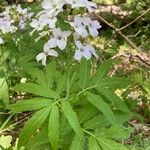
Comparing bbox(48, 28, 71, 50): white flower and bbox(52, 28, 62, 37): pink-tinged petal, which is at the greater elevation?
bbox(52, 28, 62, 37): pink-tinged petal

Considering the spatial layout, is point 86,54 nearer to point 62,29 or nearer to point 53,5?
point 62,29

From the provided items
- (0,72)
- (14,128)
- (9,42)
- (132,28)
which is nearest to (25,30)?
(9,42)

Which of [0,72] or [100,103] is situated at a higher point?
[0,72]

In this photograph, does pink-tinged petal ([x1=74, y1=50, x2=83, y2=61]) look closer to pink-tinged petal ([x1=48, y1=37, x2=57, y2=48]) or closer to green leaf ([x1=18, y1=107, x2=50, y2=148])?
pink-tinged petal ([x1=48, y1=37, x2=57, y2=48])

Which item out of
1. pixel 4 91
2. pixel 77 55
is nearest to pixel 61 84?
pixel 77 55

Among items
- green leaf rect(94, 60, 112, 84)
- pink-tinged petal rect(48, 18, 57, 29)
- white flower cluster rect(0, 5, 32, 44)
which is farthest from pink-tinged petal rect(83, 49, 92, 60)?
white flower cluster rect(0, 5, 32, 44)

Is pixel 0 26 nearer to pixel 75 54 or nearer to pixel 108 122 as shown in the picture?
pixel 75 54

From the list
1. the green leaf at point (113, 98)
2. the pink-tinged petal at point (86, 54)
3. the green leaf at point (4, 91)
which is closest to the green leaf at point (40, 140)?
the green leaf at point (113, 98)

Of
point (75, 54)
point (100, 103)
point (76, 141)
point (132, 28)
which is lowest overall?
point (76, 141)
